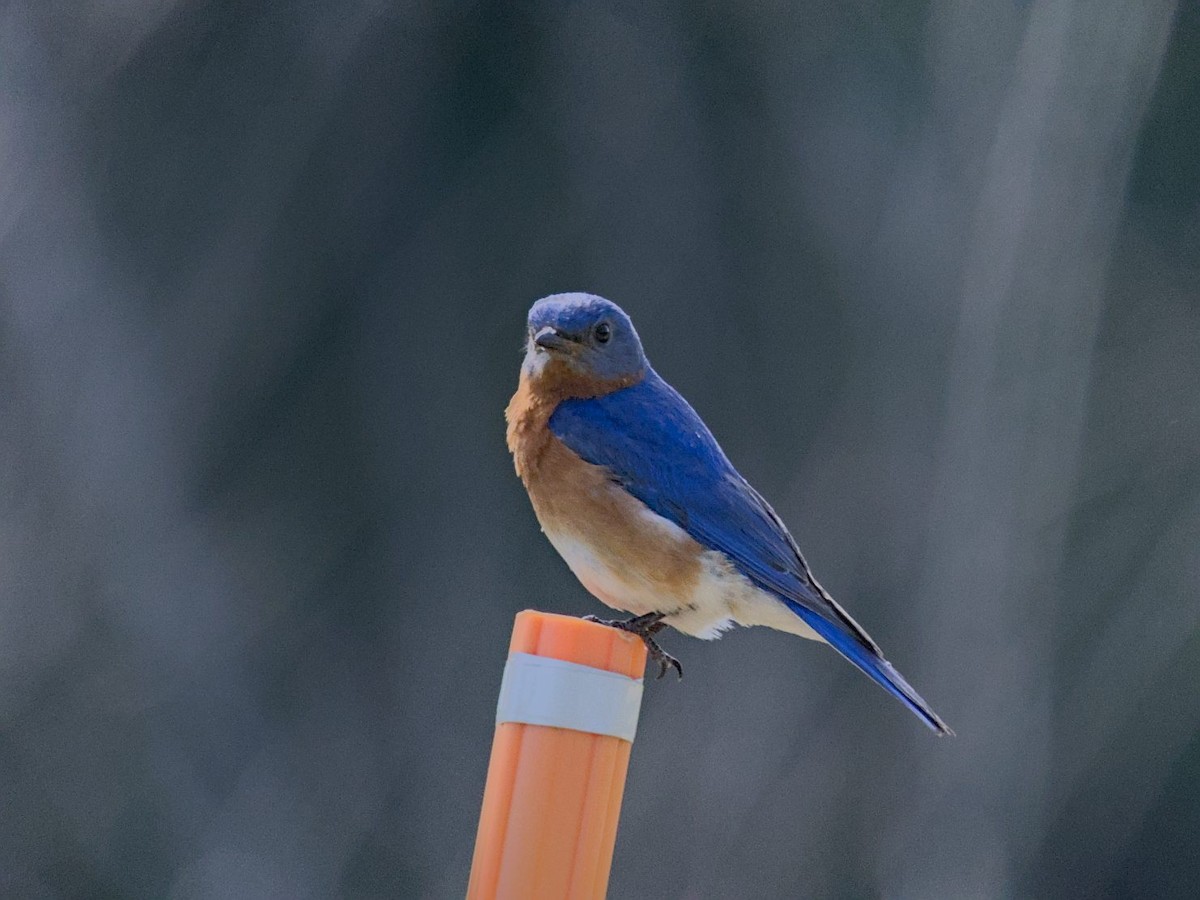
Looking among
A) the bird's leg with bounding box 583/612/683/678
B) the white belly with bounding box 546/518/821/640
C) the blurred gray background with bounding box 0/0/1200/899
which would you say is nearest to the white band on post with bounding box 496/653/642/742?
the bird's leg with bounding box 583/612/683/678

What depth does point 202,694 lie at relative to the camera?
6.86 meters

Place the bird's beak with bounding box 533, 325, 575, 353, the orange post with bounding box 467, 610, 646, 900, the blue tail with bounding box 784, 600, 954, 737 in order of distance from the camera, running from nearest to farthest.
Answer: the orange post with bounding box 467, 610, 646, 900, the blue tail with bounding box 784, 600, 954, 737, the bird's beak with bounding box 533, 325, 575, 353

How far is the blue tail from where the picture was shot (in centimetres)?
280

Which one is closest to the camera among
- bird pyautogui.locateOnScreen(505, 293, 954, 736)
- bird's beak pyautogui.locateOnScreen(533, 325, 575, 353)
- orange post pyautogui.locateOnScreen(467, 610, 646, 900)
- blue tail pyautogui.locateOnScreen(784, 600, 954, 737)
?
orange post pyautogui.locateOnScreen(467, 610, 646, 900)

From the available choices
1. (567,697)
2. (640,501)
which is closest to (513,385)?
(640,501)

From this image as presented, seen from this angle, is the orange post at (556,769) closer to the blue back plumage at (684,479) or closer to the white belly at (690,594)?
the white belly at (690,594)

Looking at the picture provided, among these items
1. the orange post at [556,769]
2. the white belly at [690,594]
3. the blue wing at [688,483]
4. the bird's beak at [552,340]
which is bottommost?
the orange post at [556,769]

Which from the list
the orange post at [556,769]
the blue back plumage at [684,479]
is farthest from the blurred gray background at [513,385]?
the orange post at [556,769]

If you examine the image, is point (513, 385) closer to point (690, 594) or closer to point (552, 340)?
point (552, 340)

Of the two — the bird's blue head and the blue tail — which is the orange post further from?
the bird's blue head

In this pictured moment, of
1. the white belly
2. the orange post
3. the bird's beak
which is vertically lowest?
the orange post

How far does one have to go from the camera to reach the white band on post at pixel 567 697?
1.97 m

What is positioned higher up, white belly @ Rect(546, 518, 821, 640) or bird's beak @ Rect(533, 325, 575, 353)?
bird's beak @ Rect(533, 325, 575, 353)

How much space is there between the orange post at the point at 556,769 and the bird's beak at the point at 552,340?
4.32ft
